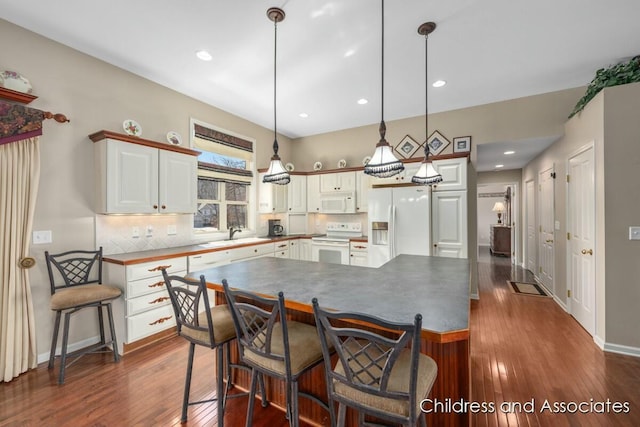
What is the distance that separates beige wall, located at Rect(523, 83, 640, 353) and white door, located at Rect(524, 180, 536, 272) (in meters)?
3.13

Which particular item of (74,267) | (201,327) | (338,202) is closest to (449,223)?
(338,202)

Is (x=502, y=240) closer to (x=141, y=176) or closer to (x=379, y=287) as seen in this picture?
(x=379, y=287)

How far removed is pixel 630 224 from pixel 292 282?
326 centimetres

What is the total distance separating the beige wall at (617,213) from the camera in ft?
8.35

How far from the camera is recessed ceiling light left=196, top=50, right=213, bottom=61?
2732 millimetres

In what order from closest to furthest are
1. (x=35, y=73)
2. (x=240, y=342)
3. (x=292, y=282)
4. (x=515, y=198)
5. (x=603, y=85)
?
(x=240, y=342), (x=292, y=282), (x=35, y=73), (x=603, y=85), (x=515, y=198)

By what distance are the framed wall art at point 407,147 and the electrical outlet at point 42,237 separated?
464 cm

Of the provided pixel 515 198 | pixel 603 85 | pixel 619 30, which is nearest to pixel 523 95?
pixel 603 85

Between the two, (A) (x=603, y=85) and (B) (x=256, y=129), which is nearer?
(A) (x=603, y=85)

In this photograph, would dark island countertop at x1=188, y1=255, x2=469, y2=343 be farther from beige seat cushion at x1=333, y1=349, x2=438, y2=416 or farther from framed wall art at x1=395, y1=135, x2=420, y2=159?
framed wall art at x1=395, y1=135, x2=420, y2=159

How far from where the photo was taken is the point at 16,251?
7.35 ft

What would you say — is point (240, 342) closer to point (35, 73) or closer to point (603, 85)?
point (35, 73)

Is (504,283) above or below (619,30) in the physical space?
below

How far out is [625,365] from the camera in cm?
238
